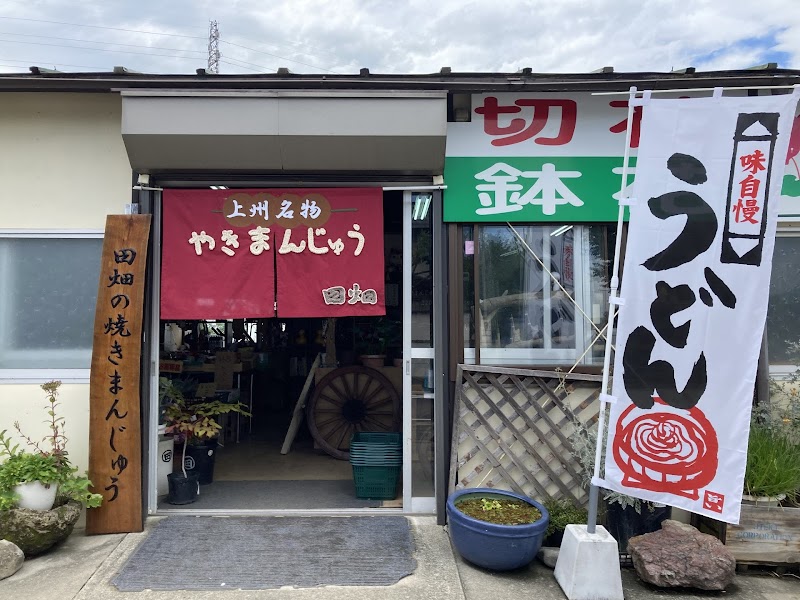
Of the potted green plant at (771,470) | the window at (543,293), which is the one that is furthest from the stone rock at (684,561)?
the window at (543,293)

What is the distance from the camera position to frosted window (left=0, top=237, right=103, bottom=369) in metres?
4.90

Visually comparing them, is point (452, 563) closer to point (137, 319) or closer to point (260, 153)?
point (137, 319)

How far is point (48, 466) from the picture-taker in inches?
170

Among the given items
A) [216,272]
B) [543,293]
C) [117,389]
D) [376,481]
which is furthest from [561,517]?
[117,389]

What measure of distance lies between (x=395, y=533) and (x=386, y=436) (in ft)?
4.23

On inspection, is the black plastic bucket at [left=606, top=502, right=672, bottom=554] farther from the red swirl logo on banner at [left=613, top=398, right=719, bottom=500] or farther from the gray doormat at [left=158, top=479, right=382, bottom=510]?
the gray doormat at [left=158, top=479, right=382, bottom=510]

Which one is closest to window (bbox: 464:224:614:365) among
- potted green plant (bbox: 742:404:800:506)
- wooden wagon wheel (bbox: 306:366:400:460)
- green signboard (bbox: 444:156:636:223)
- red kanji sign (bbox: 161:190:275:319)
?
green signboard (bbox: 444:156:636:223)

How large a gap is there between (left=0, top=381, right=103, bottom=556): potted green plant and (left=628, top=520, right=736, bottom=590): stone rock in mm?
4291

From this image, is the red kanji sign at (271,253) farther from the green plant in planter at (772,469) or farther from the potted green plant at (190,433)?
the green plant in planter at (772,469)

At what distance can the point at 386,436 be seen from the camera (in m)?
5.80

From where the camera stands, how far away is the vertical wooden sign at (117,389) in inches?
180

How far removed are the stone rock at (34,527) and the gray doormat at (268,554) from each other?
0.62 metres

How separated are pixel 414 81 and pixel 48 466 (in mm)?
4315

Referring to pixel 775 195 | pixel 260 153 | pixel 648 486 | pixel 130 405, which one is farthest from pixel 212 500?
pixel 775 195
